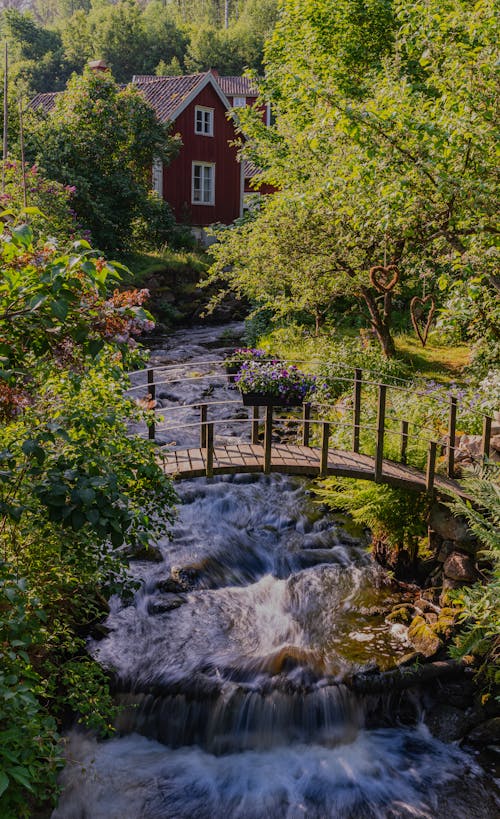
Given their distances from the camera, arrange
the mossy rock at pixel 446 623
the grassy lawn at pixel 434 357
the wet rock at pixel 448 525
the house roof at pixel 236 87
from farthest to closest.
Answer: the house roof at pixel 236 87 < the grassy lawn at pixel 434 357 < the wet rock at pixel 448 525 < the mossy rock at pixel 446 623

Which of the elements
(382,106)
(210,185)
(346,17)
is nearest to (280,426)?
(382,106)

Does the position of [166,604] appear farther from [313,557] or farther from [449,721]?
[449,721]

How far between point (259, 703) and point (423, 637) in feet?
6.10

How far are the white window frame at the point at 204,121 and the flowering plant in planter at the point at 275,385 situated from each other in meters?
21.8

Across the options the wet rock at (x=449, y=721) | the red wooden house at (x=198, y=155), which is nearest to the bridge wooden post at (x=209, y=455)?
the wet rock at (x=449, y=721)

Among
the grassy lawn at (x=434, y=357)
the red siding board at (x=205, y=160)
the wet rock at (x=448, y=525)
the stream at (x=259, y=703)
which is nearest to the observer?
the stream at (x=259, y=703)

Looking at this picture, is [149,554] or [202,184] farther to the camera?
[202,184]

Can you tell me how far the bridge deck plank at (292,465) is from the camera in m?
8.24

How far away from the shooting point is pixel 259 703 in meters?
7.23

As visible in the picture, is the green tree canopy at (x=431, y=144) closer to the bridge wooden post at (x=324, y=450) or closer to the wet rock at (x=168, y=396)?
the bridge wooden post at (x=324, y=450)

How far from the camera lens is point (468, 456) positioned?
8930mm

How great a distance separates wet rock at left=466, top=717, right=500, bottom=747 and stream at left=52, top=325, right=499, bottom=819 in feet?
0.58

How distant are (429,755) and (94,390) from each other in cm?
455

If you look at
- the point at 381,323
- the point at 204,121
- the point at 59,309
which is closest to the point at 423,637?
the point at 59,309
